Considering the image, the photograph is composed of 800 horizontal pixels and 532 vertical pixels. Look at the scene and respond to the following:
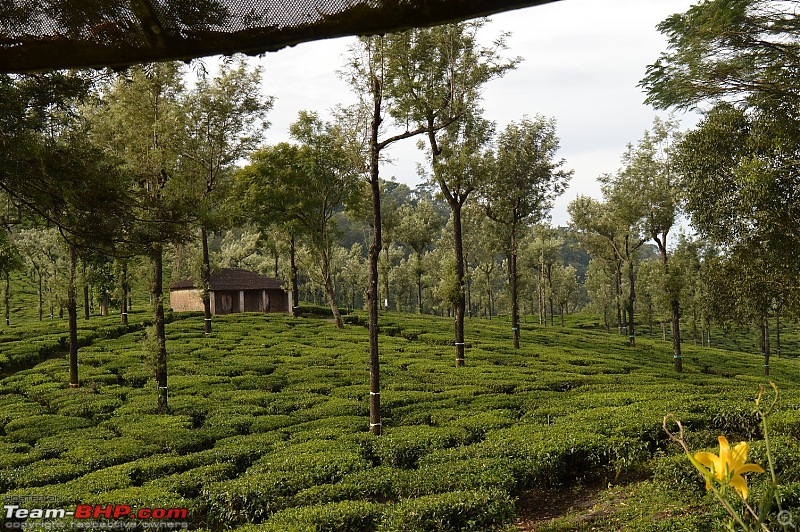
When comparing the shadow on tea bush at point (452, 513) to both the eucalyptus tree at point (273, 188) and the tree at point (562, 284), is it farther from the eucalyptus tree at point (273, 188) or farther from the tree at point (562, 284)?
the tree at point (562, 284)

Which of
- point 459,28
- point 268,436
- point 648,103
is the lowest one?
point 268,436

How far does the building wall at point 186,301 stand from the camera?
5003 cm

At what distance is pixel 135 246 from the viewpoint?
994cm

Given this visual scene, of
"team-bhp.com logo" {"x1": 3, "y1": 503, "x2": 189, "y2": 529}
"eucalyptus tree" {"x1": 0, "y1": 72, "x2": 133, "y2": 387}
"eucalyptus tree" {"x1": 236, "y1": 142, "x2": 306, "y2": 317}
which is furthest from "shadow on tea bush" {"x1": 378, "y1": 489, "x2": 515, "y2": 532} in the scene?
"eucalyptus tree" {"x1": 236, "y1": 142, "x2": 306, "y2": 317}

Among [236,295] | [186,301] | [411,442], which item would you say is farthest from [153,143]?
[236,295]

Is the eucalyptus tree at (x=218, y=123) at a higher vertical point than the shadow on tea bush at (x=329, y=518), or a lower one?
higher

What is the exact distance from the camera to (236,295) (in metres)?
52.8

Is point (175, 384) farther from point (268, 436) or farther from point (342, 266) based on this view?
point (342, 266)

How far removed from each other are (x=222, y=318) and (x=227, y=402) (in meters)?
25.1

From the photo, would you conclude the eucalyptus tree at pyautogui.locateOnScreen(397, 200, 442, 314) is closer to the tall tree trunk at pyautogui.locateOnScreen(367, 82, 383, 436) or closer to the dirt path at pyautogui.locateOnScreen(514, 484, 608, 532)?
the tall tree trunk at pyautogui.locateOnScreen(367, 82, 383, 436)

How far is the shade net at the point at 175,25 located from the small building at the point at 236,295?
49.6m

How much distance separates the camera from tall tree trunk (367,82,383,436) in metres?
13.2

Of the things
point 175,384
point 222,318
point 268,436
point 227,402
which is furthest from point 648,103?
point 222,318

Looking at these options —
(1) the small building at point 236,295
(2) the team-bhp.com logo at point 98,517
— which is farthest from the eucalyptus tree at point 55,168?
(1) the small building at point 236,295
